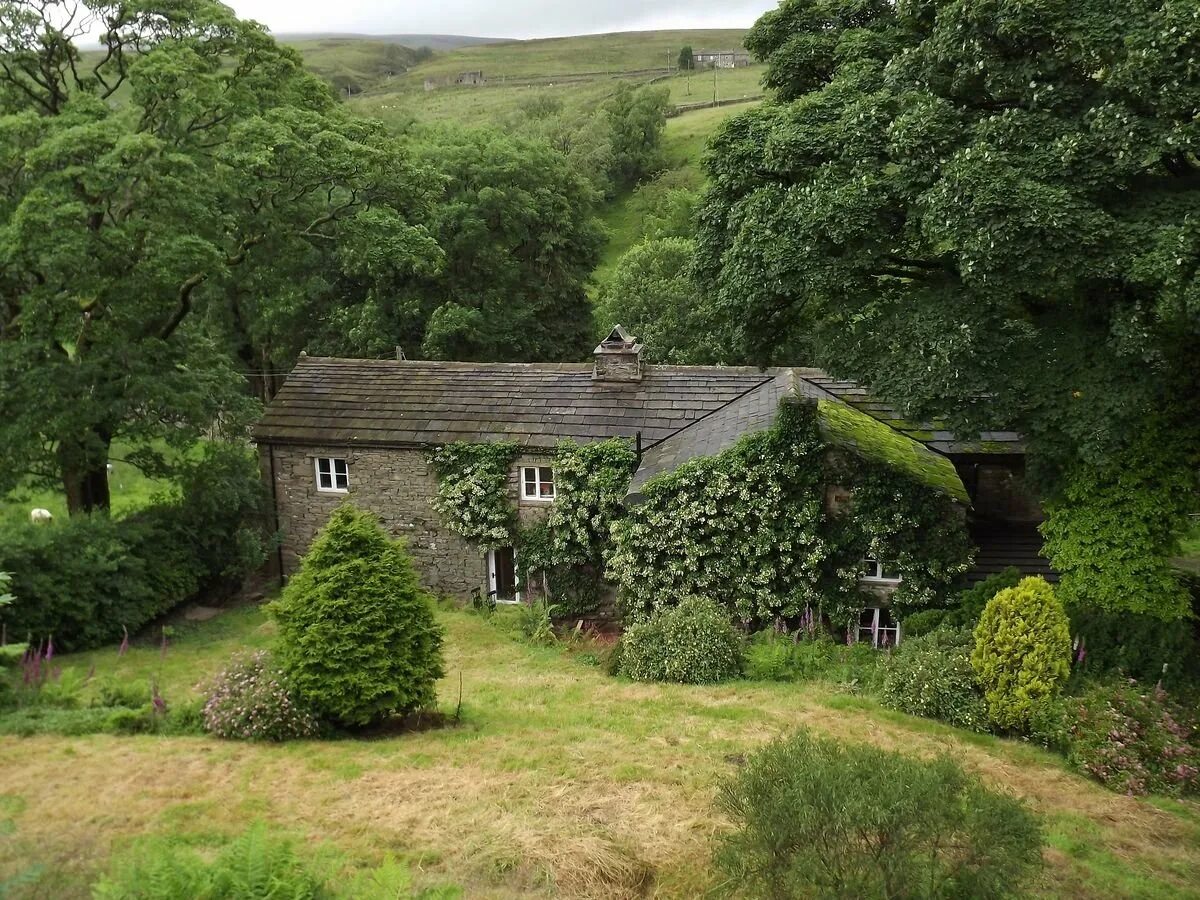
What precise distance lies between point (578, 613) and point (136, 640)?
985cm

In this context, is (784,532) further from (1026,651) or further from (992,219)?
(992,219)

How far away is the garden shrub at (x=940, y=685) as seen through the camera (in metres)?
12.9

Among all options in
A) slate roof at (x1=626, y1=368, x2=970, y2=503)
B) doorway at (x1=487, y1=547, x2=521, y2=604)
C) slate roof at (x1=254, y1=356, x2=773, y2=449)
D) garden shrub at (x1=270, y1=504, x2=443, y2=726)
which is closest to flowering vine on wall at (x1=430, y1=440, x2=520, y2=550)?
slate roof at (x1=254, y1=356, x2=773, y2=449)

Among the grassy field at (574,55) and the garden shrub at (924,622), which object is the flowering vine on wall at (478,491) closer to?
the garden shrub at (924,622)

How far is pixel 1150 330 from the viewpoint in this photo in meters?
11.5

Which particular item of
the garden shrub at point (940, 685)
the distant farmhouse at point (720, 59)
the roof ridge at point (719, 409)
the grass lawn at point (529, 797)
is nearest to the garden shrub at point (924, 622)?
the garden shrub at point (940, 685)

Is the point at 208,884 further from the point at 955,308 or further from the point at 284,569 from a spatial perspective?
the point at 284,569

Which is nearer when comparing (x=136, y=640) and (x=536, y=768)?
(x=536, y=768)

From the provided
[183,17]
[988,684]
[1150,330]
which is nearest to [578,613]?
[988,684]

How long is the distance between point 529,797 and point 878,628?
34.0 feet

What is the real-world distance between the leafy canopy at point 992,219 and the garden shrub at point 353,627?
724cm

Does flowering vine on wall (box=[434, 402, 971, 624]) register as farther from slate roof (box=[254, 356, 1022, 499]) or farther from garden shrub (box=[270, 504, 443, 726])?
garden shrub (box=[270, 504, 443, 726])

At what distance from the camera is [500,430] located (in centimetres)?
2159

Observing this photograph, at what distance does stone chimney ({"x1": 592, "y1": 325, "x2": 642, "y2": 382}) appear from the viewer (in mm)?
22250
